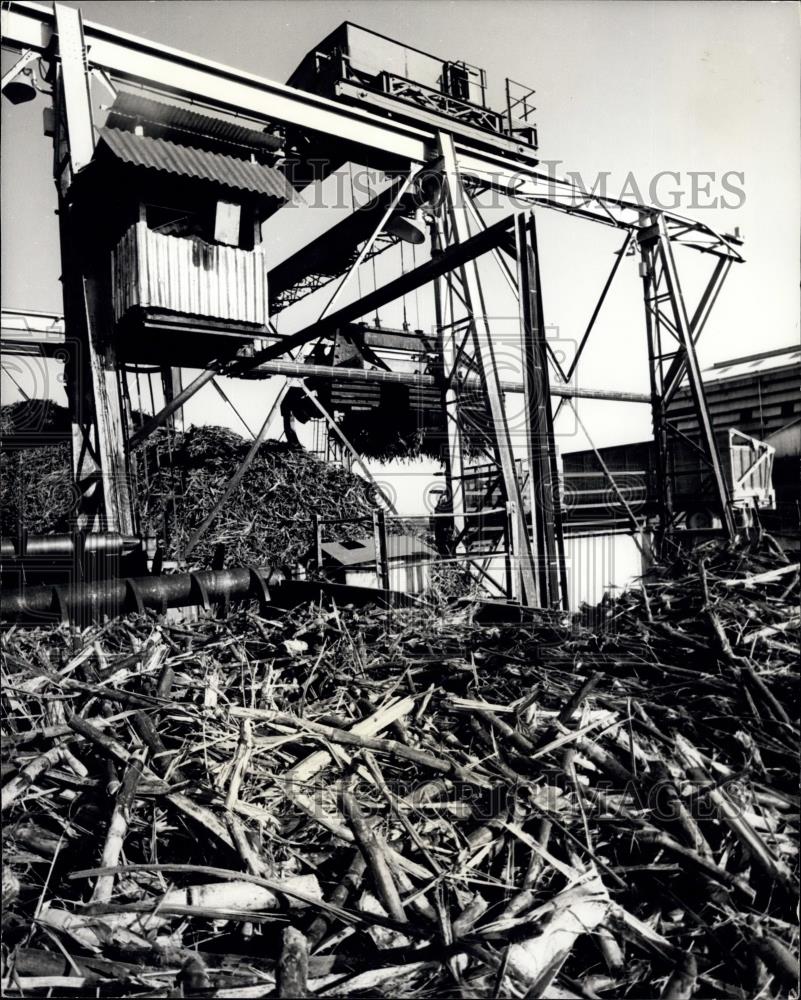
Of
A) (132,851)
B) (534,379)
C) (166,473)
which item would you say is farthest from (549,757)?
(166,473)

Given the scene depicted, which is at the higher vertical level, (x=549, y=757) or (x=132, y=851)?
(x=549, y=757)

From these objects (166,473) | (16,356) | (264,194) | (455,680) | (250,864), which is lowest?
(250,864)

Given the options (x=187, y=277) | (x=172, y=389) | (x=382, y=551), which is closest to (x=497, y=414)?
(x=382, y=551)

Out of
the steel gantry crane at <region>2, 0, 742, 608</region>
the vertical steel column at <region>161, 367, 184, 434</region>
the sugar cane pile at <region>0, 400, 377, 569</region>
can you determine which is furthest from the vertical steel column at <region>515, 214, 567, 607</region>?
the vertical steel column at <region>161, 367, 184, 434</region>

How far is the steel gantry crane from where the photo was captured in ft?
24.2

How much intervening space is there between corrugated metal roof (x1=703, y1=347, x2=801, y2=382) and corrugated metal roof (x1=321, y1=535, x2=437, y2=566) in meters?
12.9

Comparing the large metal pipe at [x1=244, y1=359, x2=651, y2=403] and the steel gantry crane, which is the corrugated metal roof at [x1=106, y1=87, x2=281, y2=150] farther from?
the large metal pipe at [x1=244, y1=359, x2=651, y2=403]

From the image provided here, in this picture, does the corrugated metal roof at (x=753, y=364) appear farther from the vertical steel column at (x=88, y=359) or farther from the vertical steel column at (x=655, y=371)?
the vertical steel column at (x=88, y=359)

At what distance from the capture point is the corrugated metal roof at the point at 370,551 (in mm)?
9945

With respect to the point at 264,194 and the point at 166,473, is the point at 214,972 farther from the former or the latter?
the point at 166,473

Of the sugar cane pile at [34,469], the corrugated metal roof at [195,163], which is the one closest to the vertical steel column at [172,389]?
the sugar cane pile at [34,469]

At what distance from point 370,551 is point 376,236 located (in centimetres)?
503

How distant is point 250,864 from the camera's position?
281 centimetres

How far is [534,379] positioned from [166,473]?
8.71 meters
